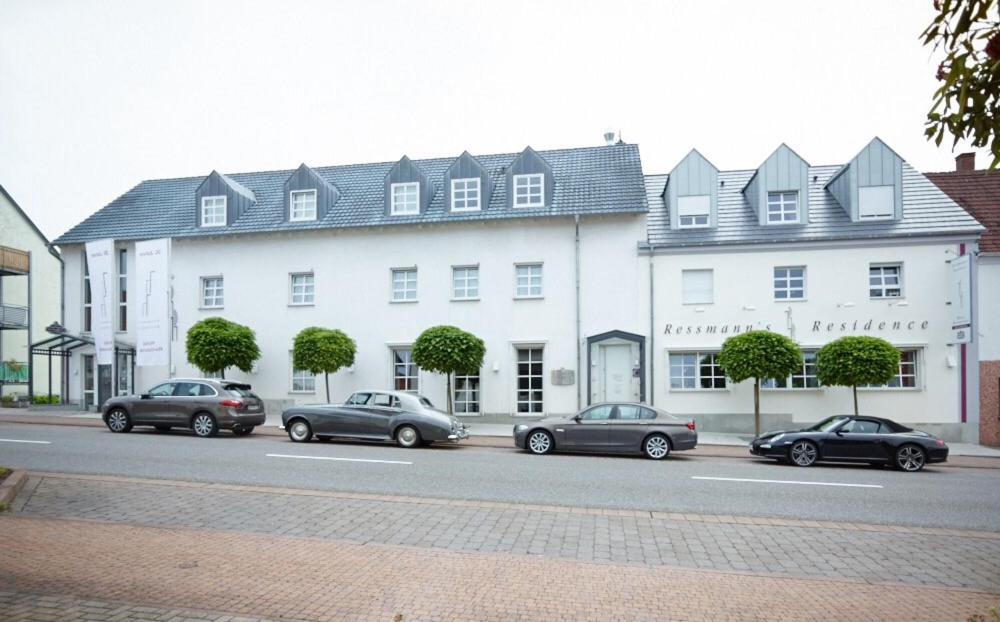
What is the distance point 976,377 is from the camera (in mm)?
21047

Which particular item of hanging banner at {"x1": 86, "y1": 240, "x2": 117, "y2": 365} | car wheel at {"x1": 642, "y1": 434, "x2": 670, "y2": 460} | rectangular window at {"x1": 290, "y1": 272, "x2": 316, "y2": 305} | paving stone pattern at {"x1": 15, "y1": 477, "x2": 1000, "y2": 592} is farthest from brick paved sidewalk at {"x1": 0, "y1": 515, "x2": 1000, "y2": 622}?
hanging banner at {"x1": 86, "y1": 240, "x2": 117, "y2": 365}

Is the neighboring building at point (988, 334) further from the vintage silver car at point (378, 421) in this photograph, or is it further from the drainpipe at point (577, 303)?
the vintage silver car at point (378, 421)

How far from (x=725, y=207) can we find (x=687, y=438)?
1070 centimetres

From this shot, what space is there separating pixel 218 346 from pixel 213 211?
686 centimetres

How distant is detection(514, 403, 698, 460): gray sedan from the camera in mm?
16031

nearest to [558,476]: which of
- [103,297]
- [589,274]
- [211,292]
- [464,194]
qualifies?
[589,274]

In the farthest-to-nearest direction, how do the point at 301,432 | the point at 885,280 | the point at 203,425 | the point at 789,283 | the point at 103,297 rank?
the point at 103,297, the point at 789,283, the point at 885,280, the point at 203,425, the point at 301,432

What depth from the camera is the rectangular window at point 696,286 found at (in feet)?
73.8

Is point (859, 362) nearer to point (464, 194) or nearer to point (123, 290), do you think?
point (464, 194)

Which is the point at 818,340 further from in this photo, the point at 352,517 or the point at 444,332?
the point at 352,517

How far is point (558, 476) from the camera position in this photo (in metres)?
12.4

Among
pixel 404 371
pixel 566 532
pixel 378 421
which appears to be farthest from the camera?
pixel 404 371

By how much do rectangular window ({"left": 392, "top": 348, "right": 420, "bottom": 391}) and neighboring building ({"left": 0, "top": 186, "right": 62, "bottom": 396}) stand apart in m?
22.9

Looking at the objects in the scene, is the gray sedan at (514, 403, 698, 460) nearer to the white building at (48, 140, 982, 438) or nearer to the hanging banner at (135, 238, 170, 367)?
the white building at (48, 140, 982, 438)
